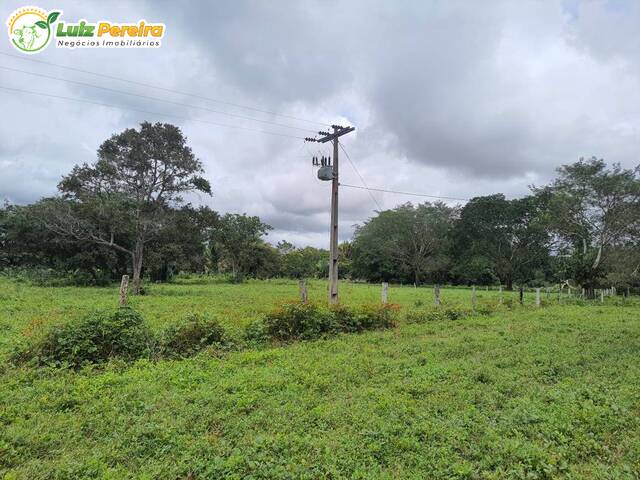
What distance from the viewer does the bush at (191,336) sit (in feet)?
22.6

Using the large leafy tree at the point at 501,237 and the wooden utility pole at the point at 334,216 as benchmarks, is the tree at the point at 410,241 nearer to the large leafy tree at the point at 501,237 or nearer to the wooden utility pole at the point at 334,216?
the large leafy tree at the point at 501,237

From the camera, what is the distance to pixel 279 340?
828 cm

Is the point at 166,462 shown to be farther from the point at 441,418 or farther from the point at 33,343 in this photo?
the point at 33,343

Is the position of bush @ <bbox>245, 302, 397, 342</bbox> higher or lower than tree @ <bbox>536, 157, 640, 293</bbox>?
lower

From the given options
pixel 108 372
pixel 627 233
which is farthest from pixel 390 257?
pixel 108 372

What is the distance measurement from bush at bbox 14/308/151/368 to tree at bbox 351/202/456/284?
4146cm

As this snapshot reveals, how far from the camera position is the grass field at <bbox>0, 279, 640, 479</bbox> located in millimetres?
3238

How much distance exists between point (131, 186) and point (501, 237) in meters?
36.1

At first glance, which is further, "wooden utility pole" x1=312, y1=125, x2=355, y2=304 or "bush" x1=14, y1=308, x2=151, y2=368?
"wooden utility pole" x1=312, y1=125, x2=355, y2=304

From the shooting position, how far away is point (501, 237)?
39.2m

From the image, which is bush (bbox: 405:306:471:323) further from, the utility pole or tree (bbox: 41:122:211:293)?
tree (bbox: 41:122:211:293)

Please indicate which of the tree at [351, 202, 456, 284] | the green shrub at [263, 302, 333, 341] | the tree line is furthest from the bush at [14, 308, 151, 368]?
the tree at [351, 202, 456, 284]

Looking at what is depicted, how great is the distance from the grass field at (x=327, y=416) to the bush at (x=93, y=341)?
344 mm

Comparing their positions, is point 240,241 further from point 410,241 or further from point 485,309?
point 485,309
